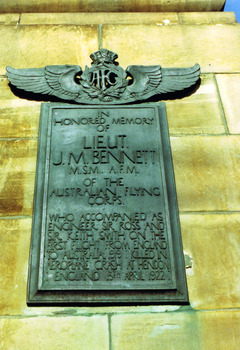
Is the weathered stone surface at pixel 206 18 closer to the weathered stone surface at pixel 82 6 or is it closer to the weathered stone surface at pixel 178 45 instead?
the weathered stone surface at pixel 178 45

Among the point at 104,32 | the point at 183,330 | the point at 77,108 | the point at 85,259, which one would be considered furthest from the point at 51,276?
the point at 104,32

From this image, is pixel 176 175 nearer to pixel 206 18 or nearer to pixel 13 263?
pixel 13 263

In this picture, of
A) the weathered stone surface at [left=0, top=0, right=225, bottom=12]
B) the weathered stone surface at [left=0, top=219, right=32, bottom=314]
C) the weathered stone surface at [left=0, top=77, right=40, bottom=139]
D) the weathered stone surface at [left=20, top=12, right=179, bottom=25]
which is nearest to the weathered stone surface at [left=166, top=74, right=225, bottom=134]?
the weathered stone surface at [left=20, top=12, right=179, bottom=25]

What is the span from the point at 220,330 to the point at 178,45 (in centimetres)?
421

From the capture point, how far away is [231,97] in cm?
567

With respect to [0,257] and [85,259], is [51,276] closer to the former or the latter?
[85,259]

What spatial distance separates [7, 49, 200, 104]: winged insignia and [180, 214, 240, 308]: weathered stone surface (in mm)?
1932

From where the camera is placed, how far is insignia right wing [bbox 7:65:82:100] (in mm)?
5469

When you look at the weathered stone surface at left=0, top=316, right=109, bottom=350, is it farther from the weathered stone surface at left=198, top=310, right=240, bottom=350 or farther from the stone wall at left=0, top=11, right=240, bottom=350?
the weathered stone surface at left=198, top=310, right=240, bottom=350

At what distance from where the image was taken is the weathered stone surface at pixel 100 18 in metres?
6.52

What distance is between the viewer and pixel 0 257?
14.4 ft

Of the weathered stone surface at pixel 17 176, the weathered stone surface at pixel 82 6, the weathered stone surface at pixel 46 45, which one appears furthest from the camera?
the weathered stone surface at pixel 82 6

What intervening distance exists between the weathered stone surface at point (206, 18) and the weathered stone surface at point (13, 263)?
4308mm

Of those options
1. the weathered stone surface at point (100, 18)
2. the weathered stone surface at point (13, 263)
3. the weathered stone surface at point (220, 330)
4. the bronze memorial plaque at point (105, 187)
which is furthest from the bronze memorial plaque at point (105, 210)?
the weathered stone surface at point (100, 18)
